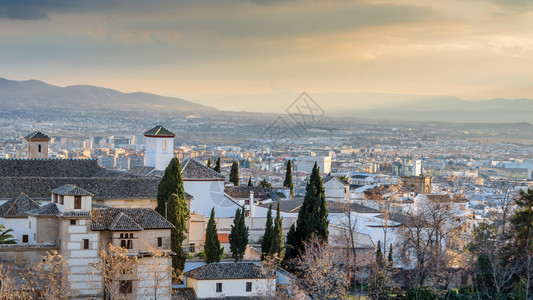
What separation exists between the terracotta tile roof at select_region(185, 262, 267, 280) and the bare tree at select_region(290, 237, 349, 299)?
1829 millimetres

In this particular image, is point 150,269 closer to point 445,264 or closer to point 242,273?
point 242,273

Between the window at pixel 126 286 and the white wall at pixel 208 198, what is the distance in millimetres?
12419

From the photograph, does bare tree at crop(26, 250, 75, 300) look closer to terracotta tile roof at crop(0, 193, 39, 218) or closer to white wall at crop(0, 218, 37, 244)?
white wall at crop(0, 218, 37, 244)

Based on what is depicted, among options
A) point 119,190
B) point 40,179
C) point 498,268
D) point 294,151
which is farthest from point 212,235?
point 294,151

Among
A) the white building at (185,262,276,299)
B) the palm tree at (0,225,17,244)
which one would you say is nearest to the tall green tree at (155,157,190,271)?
the white building at (185,262,276,299)

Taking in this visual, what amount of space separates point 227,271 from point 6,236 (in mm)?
8856

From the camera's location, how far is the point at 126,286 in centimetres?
3120

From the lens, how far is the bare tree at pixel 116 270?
99.0 feet

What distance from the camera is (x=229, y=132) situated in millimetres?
176125

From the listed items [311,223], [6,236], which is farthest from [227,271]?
[6,236]

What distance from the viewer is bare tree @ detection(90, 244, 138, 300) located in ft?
99.0

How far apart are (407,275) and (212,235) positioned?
351 inches

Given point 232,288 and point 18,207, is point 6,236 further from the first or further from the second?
point 232,288

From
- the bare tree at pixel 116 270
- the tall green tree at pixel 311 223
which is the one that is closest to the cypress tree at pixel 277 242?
the tall green tree at pixel 311 223
